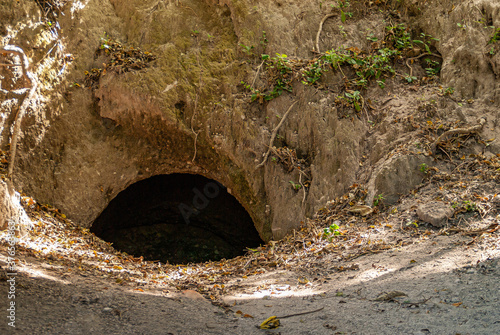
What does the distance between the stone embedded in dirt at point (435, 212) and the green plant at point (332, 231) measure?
0.91 metres

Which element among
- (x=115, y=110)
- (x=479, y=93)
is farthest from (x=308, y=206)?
(x=115, y=110)

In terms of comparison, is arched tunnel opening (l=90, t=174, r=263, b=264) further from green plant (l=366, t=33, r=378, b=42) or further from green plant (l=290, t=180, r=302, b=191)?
green plant (l=366, t=33, r=378, b=42)

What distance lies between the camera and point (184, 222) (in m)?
8.88

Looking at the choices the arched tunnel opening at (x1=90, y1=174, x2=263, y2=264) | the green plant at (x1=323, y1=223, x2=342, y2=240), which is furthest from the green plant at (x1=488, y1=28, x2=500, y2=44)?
the arched tunnel opening at (x1=90, y1=174, x2=263, y2=264)

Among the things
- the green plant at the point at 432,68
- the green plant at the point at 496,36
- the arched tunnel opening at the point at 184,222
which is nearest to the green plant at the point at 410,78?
the green plant at the point at 432,68

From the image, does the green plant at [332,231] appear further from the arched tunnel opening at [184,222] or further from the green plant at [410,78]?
the arched tunnel opening at [184,222]

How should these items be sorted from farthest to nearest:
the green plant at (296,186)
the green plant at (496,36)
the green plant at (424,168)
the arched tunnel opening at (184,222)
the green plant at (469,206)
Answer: the arched tunnel opening at (184,222) → the green plant at (296,186) → the green plant at (496,36) → the green plant at (424,168) → the green plant at (469,206)

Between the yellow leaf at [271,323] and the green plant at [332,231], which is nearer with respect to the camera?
the yellow leaf at [271,323]

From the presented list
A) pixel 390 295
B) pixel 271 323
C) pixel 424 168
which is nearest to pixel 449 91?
pixel 424 168

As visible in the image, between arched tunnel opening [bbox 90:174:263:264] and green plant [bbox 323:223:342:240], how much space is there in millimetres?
4201

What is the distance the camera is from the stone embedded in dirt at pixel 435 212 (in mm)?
3769

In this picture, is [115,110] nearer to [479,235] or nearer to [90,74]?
[90,74]

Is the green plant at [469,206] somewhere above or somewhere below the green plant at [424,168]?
below

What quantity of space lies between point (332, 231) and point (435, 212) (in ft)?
3.74
